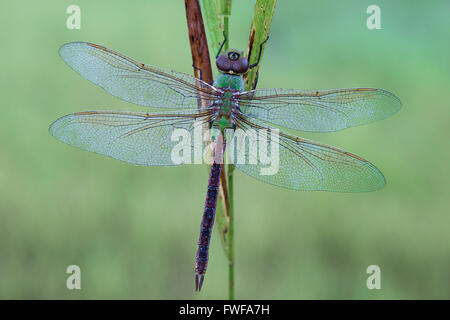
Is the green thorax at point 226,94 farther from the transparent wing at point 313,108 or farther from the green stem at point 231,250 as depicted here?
the green stem at point 231,250

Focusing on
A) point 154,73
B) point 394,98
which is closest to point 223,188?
point 154,73

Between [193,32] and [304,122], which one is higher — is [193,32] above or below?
above

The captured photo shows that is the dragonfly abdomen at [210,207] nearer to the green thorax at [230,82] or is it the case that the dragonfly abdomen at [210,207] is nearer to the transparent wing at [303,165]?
the transparent wing at [303,165]

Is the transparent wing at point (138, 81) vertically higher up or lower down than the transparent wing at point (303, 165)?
higher up

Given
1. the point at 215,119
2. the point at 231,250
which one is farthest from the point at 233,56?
the point at 231,250

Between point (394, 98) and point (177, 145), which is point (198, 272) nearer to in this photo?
point (177, 145)

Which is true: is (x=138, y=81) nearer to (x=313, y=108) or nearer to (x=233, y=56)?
(x=233, y=56)

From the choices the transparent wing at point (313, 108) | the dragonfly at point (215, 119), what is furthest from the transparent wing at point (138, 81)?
the transparent wing at point (313, 108)

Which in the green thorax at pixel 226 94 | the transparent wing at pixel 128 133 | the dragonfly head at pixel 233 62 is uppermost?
the dragonfly head at pixel 233 62
